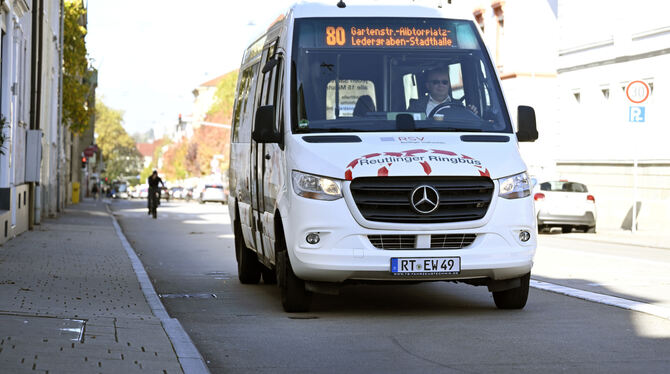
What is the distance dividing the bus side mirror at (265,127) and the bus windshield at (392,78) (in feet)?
0.66

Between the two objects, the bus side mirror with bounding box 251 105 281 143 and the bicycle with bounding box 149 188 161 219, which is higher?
the bus side mirror with bounding box 251 105 281 143

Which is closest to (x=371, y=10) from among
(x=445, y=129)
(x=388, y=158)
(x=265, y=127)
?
(x=445, y=129)

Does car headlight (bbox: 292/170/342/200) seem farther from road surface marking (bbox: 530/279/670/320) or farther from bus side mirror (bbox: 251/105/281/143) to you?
road surface marking (bbox: 530/279/670/320)

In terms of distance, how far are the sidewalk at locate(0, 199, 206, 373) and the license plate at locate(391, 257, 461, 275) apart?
1892 millimetres

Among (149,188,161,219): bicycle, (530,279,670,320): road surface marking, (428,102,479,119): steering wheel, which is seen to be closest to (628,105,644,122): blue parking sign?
(530,279,670,320): road surface marking

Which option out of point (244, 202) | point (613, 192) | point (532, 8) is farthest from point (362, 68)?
point (532, 8)

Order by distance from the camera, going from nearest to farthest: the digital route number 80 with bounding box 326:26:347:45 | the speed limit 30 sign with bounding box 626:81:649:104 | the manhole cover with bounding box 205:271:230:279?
the digital route number 80 with bounding box 326:26:347:45 < the manhole cover with bounding box 205:271:230:279 < the speed limit 30 sign with bounding box 626:81:649:104

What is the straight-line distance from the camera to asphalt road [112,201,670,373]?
7.63m

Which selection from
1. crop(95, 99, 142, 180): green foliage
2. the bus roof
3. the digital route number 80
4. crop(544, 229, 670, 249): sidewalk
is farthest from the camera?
crop(95, 99, 142, 180): green foliage

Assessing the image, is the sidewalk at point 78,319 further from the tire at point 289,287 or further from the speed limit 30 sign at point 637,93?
the speed limit 30 sign at point 637,93

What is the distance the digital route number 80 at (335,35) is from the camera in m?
10.8

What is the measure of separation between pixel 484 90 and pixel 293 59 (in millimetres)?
1758

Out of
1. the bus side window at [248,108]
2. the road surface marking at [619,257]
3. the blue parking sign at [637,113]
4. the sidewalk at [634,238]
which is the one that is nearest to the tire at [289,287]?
the bus side window at [248,108]

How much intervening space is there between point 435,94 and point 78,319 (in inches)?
146
